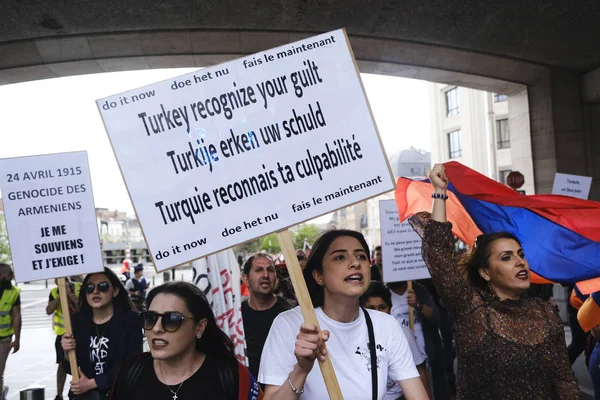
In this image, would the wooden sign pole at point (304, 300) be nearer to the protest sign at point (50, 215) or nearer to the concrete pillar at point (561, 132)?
the protest sign at point (50, 215)

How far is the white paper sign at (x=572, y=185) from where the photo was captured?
845 cm

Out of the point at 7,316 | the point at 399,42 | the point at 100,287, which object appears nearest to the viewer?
the point at 100,287

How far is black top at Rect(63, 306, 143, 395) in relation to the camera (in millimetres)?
4543

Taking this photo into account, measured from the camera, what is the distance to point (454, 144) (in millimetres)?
51312

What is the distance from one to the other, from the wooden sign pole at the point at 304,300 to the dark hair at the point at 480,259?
1.37 meters

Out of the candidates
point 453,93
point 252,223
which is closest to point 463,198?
point 252,223

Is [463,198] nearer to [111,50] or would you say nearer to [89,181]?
[89,181]

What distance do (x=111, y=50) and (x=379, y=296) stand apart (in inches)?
343

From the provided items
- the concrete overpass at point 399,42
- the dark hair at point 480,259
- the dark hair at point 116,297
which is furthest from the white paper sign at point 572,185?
the dark hair at point 116,297

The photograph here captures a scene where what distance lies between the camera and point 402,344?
2.76m

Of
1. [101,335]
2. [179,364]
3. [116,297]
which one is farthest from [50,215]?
[179,364]

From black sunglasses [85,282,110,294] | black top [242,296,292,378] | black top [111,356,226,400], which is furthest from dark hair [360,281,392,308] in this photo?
black top [111,356,226,400]

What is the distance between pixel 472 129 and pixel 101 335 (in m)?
46.4

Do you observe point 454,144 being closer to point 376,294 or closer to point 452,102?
point 452,102
